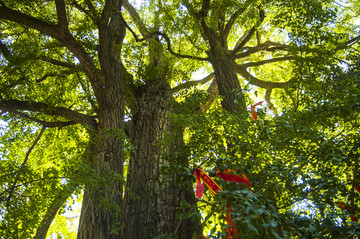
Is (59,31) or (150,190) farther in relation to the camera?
(59,31)

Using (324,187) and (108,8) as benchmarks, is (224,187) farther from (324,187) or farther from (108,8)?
(108,8)

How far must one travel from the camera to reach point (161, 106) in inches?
270

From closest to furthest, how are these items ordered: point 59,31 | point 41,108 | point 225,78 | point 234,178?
point 234,178
point 59,31
point 41,108
point 225,78

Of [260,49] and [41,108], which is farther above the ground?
[260,49]

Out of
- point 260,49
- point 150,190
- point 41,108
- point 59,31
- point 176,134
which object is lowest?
point 150,190

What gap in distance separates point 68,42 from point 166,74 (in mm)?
2980

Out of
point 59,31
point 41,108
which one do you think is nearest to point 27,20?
point 59,31

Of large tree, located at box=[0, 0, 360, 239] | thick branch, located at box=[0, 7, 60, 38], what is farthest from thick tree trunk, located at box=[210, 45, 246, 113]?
thick branch, located at box=[0, 7, 60, 38]

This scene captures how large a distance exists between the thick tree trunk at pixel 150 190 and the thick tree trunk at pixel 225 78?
1.35 meters

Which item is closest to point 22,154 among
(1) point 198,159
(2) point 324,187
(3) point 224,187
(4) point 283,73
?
(1) point 198,159

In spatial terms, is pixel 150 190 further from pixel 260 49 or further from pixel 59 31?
pixel 260 49

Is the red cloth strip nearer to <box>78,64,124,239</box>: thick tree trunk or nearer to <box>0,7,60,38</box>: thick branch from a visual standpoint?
Answer: <box>78,64,124,239</box>: thick tree trunk

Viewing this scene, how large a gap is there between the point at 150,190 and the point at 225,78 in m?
3.36

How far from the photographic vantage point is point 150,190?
450 cm
